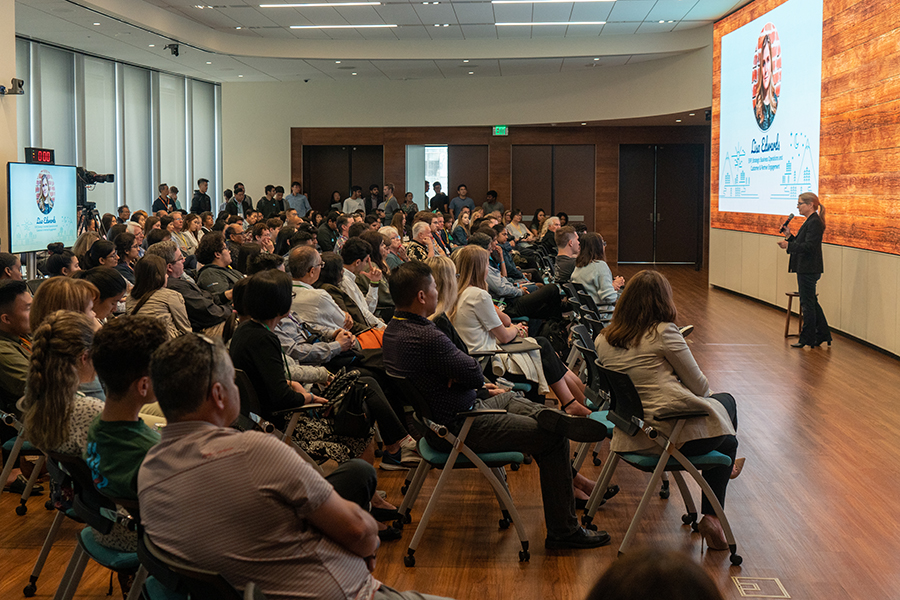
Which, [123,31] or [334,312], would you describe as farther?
[123,31]

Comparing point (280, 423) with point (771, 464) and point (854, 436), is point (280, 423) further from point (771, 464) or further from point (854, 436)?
point (854, 436)

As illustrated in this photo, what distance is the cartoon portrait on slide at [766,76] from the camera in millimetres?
11258

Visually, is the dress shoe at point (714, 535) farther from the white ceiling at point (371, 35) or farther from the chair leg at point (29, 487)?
the white ceiling at point (371, 35)

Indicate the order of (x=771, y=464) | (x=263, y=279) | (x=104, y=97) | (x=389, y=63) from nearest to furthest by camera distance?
(x=263, y=279), (x=771, y=464), (x=104, y=97), (x=389, y=63)

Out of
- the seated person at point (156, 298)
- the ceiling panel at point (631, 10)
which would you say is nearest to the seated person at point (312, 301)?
the seated person at point (156, 298)

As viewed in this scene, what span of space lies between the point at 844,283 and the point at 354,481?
28.2 ft

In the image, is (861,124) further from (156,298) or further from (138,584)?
(138,584)

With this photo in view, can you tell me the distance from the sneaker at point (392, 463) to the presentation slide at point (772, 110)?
734 cm

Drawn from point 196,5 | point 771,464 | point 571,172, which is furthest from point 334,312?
point 571,172

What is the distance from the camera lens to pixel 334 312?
16.6ft

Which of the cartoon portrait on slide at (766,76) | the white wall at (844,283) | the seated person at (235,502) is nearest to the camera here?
the seated person at (235,502)

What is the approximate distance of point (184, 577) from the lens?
1.92 m

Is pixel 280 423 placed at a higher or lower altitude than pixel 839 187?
lower

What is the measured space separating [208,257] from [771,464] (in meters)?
4.45
